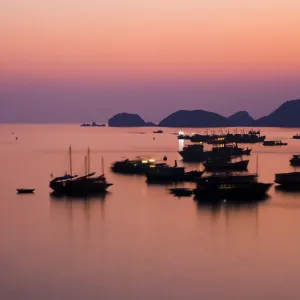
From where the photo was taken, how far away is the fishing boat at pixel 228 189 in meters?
34.9

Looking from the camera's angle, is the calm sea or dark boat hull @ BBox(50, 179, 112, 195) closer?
the calm sea

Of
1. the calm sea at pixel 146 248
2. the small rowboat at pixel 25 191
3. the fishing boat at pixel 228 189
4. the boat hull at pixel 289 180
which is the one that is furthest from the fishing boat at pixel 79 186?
the boat hull at pixel 289 180

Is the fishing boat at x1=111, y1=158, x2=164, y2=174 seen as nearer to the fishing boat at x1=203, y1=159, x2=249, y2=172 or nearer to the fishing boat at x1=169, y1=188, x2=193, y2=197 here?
the fishing boat at x1=203, y1=159, x2=249, y2=172

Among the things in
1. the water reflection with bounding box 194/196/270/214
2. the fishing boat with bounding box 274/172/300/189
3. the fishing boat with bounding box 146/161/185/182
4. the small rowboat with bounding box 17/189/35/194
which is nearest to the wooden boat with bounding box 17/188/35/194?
the small rowboat with bounding box 17/189/35/194

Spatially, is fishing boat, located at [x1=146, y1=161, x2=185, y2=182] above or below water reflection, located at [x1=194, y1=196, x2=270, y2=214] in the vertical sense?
Result: above

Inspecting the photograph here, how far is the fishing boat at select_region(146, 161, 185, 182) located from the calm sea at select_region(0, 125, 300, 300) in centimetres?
615

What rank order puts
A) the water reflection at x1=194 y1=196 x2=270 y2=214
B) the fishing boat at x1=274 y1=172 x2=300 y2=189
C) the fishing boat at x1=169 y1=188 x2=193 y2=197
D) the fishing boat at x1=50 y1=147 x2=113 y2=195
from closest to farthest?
1. the water reflection at x1=194 y1=196 x2=270 y2=214
2. the fishing boat at x1=169 y1=188 x2=193 y2=197
3. the fishing boat at x1=50 y1=147 x2=113 y2=195
4. the fishing boat at x1=274 y1=172 x2=300 y2=189

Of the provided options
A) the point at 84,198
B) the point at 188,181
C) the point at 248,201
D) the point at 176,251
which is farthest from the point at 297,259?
the point at 188,181

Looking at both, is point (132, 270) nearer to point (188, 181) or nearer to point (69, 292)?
point (69, 292)

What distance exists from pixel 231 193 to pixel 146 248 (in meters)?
11.8

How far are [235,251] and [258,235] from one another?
3.18m

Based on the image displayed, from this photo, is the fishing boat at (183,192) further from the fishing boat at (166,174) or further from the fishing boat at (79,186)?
the fishing boat at (166,174)

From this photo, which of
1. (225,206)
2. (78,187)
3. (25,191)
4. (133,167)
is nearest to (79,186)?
(78,187)

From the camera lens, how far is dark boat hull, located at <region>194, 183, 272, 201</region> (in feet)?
114
